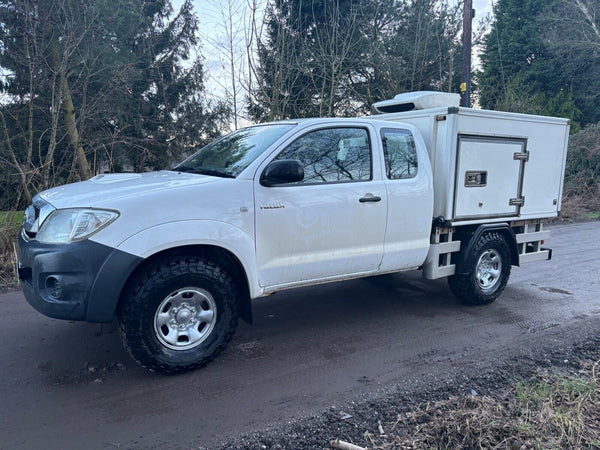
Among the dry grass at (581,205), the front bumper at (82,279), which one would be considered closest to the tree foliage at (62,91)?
the front bumper at (82,279)

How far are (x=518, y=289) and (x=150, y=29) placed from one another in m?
13.6

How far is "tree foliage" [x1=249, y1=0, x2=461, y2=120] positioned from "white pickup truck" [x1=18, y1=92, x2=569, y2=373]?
6695mm

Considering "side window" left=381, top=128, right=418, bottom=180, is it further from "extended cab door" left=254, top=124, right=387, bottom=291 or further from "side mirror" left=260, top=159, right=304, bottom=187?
"side mirror" left=260, top=159, right=304, bottom=187

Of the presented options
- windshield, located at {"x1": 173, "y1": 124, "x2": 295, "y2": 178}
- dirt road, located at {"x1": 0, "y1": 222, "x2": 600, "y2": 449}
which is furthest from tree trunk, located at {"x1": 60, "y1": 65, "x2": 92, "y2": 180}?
windshield, located at {"x1": 173, "y1": 124, "x2": 295, "y2": 178}

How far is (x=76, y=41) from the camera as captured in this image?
27.4 feet

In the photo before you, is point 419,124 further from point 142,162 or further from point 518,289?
point 142,162

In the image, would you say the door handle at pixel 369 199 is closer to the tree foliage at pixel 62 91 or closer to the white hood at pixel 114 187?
the white hood at pixel 114 187

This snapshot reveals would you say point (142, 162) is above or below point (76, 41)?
below

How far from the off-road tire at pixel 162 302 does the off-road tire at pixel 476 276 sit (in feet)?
9.55

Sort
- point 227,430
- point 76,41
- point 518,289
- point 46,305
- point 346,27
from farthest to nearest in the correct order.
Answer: point 346,27
point 76,41
point 518,289
point 46,305
point 227,430

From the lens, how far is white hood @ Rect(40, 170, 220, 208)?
11.2 feet

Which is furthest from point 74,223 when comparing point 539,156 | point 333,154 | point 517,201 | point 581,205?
point 581,205

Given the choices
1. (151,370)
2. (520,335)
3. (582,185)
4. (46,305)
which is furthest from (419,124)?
(582,185)

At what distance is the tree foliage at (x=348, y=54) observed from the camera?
39.1 feet
